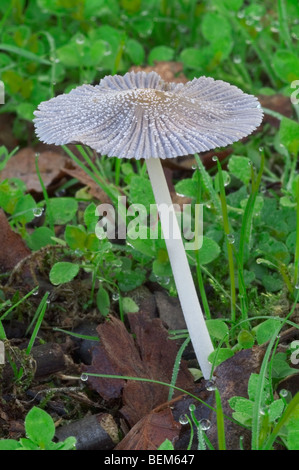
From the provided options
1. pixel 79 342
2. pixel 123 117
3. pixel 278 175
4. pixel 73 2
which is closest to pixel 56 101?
pixel 123 117

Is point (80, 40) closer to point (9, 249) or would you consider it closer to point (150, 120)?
point (9, 249)

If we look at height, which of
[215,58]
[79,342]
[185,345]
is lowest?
[79,342]

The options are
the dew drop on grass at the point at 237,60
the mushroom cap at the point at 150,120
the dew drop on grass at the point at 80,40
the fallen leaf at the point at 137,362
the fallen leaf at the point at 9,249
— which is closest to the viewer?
the mushroom cap at the point at 150,120

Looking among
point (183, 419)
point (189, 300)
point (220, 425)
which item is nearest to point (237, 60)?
point (189, 300)

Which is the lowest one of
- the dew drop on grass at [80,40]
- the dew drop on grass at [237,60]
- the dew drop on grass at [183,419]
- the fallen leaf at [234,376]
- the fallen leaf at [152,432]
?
the fallen leaf at [152,432]

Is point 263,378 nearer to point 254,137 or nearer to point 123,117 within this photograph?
point 123,117

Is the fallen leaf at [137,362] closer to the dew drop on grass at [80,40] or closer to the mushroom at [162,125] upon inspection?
the mushroom at [162,125]

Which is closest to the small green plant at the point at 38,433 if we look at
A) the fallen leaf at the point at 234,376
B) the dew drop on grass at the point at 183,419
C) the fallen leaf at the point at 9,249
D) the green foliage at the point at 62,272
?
the dew drop on grass at the point at 183,419
